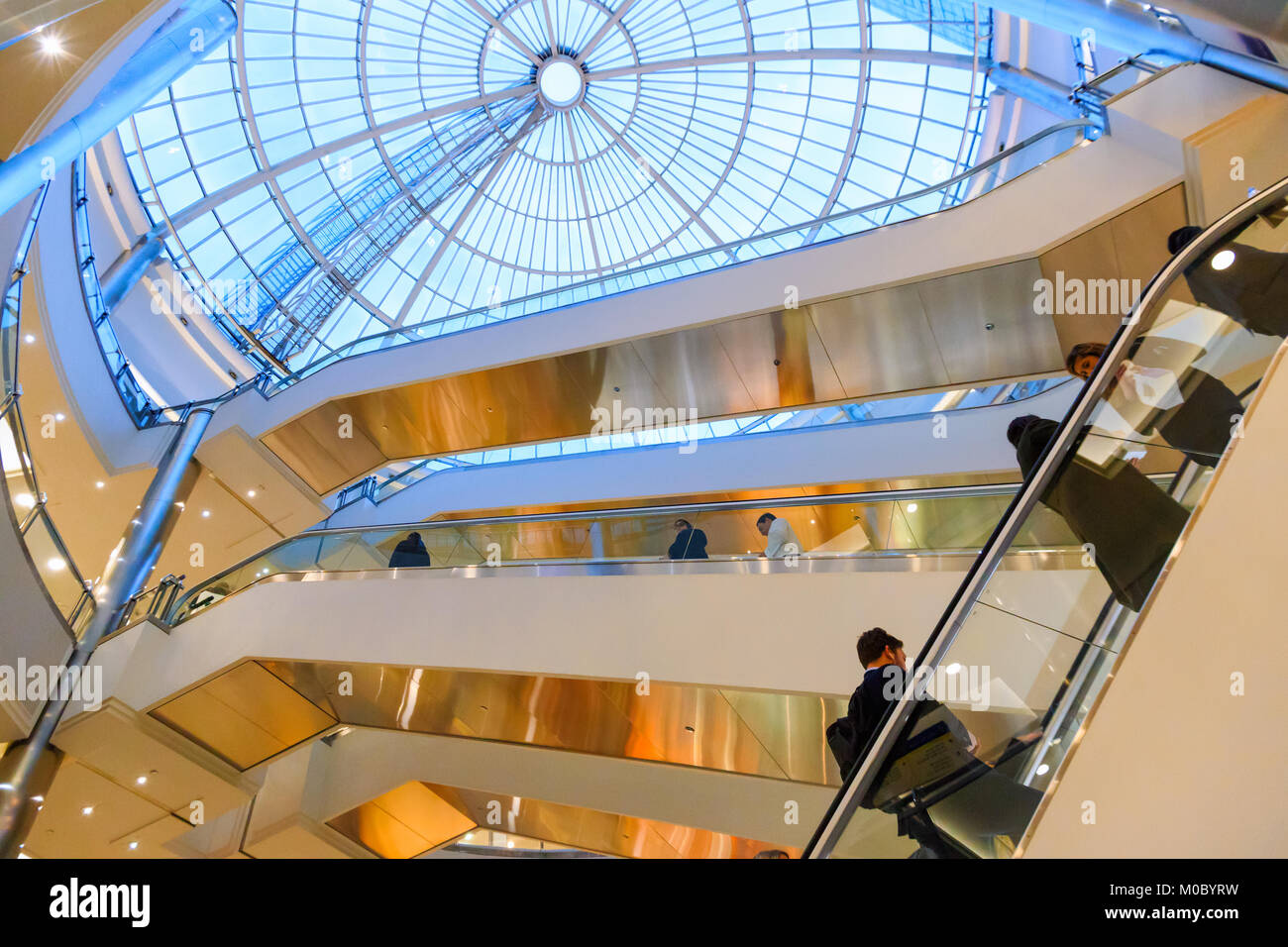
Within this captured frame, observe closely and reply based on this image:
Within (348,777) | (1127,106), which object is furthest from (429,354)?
(1127,106)

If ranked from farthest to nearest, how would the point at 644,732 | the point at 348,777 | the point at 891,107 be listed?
the point at 891,107 < the point at 348,777 < the point at 644,732

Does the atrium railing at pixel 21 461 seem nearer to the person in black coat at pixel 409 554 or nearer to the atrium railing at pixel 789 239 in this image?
the person in black coat at pixel 409 554

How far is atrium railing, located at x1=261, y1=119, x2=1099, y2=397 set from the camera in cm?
944

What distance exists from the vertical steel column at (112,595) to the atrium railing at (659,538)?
1.31 metres

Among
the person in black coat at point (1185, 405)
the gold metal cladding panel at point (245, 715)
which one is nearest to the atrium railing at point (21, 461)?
the gold metal cladding panel at point (245, 715)

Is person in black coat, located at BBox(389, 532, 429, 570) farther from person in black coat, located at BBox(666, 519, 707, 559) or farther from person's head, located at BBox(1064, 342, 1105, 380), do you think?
person's head, located at BBox(1064, 342, 1105, 380)

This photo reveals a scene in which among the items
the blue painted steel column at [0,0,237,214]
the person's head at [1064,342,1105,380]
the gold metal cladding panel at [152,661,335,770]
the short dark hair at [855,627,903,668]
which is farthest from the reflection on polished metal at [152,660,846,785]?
the blue painted steel column at [0,0,237,214]

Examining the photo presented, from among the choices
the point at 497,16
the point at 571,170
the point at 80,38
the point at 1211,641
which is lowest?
the point at 1211,641

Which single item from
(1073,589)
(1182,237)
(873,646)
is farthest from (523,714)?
(1182,237)

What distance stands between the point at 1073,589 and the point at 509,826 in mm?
10033

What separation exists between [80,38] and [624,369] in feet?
24.8
